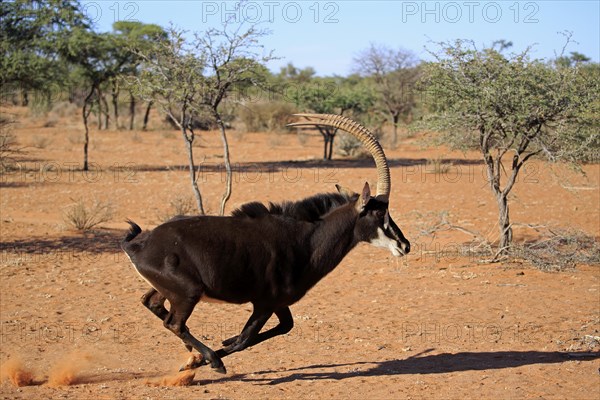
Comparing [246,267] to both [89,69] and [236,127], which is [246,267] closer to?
[89,69]

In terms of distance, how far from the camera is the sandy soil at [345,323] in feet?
23.3

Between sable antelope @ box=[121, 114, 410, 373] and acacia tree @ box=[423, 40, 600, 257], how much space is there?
5805mm

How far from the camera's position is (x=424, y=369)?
7609 mm

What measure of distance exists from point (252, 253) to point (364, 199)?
1.38 m

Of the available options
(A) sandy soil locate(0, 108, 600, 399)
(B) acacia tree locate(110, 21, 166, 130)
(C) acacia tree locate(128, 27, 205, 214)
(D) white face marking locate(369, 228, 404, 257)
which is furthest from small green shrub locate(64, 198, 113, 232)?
(B) acacia tree locate(110, 21, 166, 130)

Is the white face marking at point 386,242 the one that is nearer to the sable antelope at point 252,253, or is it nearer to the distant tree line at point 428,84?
the sable antelope at point 252,253

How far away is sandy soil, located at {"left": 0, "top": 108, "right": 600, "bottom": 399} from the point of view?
7113 mm

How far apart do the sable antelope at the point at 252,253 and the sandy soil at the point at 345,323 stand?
2.31ft

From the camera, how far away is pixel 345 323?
968cm

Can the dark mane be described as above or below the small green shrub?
above

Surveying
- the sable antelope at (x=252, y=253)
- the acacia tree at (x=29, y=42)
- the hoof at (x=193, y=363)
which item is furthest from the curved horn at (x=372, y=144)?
the acacia tree at (x=29, y=42)

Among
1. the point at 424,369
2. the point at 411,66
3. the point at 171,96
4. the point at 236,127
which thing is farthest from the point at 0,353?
the point at 236,127

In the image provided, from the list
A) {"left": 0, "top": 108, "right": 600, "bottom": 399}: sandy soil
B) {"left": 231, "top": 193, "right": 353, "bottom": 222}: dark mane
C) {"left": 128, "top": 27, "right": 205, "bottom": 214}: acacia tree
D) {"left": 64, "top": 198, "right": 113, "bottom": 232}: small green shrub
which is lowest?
{"left": 0, "top": 108, "right": 600, "bottom": 399}: sandy soil

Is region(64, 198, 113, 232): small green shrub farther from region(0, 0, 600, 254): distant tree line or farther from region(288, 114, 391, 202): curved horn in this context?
region(288, 114, 391, 202): curved horn
